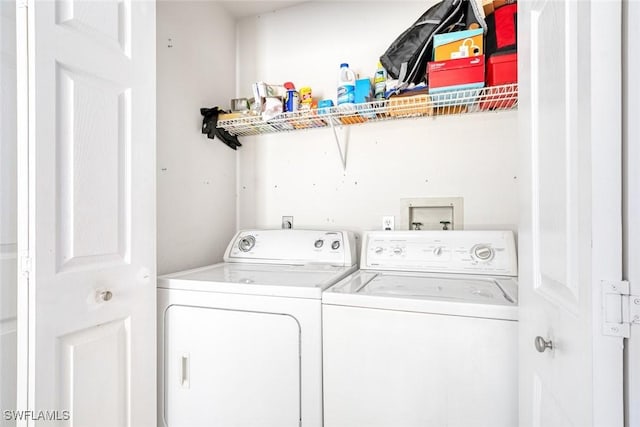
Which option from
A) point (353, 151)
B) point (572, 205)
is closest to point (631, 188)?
point (572, 205)

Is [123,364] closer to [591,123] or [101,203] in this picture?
[101,203]

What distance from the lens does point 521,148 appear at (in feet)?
3.00

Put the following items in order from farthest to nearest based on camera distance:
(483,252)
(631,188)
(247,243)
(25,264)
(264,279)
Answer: (247,243) < (483,252) < (264,279) < (25,264) < (631,188)

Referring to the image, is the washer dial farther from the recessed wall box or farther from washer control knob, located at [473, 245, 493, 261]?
the recessed wall box

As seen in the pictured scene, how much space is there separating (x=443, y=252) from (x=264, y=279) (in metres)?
0.91

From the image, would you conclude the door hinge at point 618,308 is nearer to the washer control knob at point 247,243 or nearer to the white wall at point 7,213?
the white wall at point 7,213

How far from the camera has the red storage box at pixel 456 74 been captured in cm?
145

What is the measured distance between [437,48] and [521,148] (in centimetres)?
84

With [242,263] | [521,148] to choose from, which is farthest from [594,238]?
[242,263]

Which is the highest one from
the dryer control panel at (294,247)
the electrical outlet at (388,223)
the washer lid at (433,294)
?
the electrical outlet at (388,223)

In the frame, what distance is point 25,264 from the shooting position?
0.93m

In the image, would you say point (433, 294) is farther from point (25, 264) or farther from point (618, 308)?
point (25, 264)

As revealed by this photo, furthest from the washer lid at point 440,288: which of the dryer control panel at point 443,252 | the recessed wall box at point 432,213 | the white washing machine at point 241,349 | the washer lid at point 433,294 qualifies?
the recessed wall box at point 432,213

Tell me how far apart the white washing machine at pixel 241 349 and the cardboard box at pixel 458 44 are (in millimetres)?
1155
